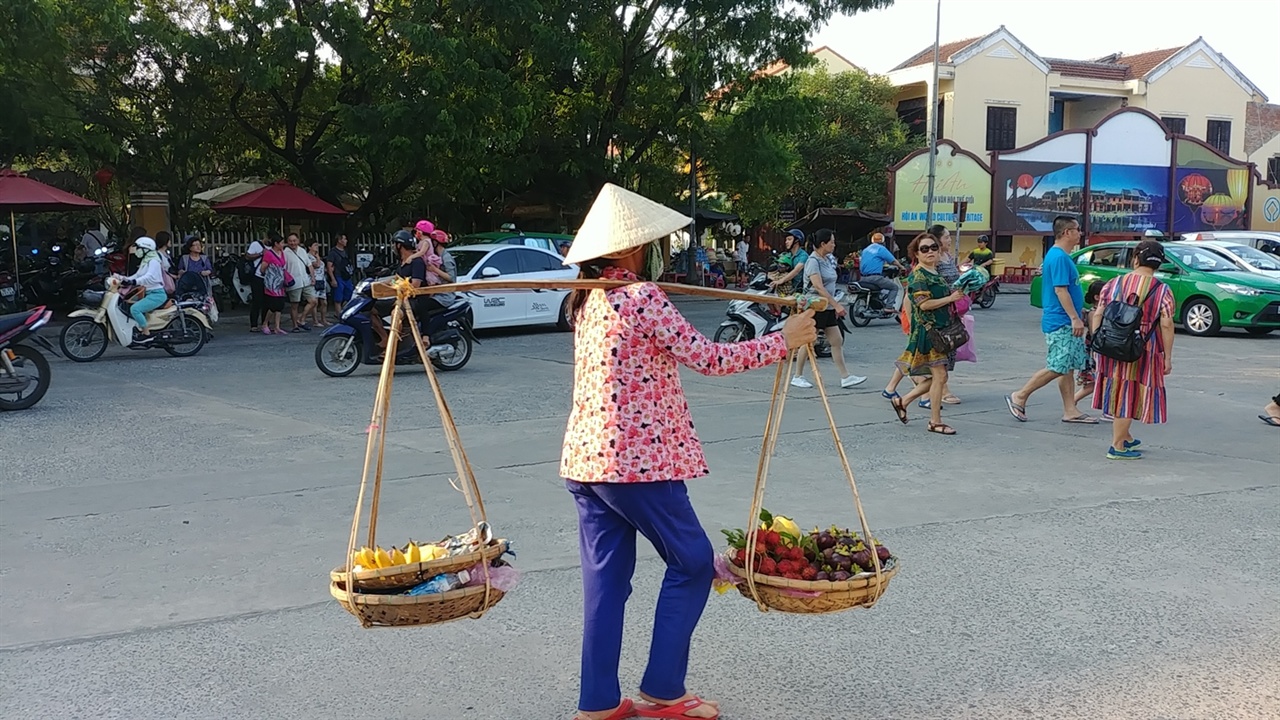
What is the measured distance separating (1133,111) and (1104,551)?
1273 inches

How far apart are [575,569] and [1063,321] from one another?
5.16 metres

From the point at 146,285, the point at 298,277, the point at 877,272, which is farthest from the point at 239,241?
the point at 877,272

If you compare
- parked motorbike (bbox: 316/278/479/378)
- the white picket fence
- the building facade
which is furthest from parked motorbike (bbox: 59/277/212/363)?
the building facade

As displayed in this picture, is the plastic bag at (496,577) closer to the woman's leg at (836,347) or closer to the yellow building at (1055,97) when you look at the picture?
the woman's leg at (836,347)

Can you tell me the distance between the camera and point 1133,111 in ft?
109

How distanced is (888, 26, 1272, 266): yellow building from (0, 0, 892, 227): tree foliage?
40.0 ft

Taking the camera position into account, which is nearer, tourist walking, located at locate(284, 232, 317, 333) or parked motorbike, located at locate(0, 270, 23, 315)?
tourist walking, located at locate(284, 232, 317, 333)

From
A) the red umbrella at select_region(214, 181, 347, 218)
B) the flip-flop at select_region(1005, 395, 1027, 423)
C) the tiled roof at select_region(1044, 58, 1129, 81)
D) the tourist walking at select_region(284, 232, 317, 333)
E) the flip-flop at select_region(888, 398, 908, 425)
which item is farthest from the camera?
the tiled roof at select_region(1044, 58, 1129, 81)

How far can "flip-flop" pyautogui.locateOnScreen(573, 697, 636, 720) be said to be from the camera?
3.18 m

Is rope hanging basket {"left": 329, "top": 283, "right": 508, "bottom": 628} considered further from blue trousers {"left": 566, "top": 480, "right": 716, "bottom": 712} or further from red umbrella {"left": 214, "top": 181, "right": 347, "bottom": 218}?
red umbrella {"left": 214, "top": 181, "right": 347, "bottom": 218}

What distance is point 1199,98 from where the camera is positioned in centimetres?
3878

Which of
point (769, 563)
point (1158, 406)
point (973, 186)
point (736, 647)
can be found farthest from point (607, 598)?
point (973, 186)

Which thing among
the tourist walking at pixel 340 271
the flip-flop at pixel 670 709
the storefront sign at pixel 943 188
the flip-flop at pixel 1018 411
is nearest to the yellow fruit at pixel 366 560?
the flip-flop at pixel 670 709

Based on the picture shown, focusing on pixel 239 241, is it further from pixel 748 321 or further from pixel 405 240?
pixel 748 321
